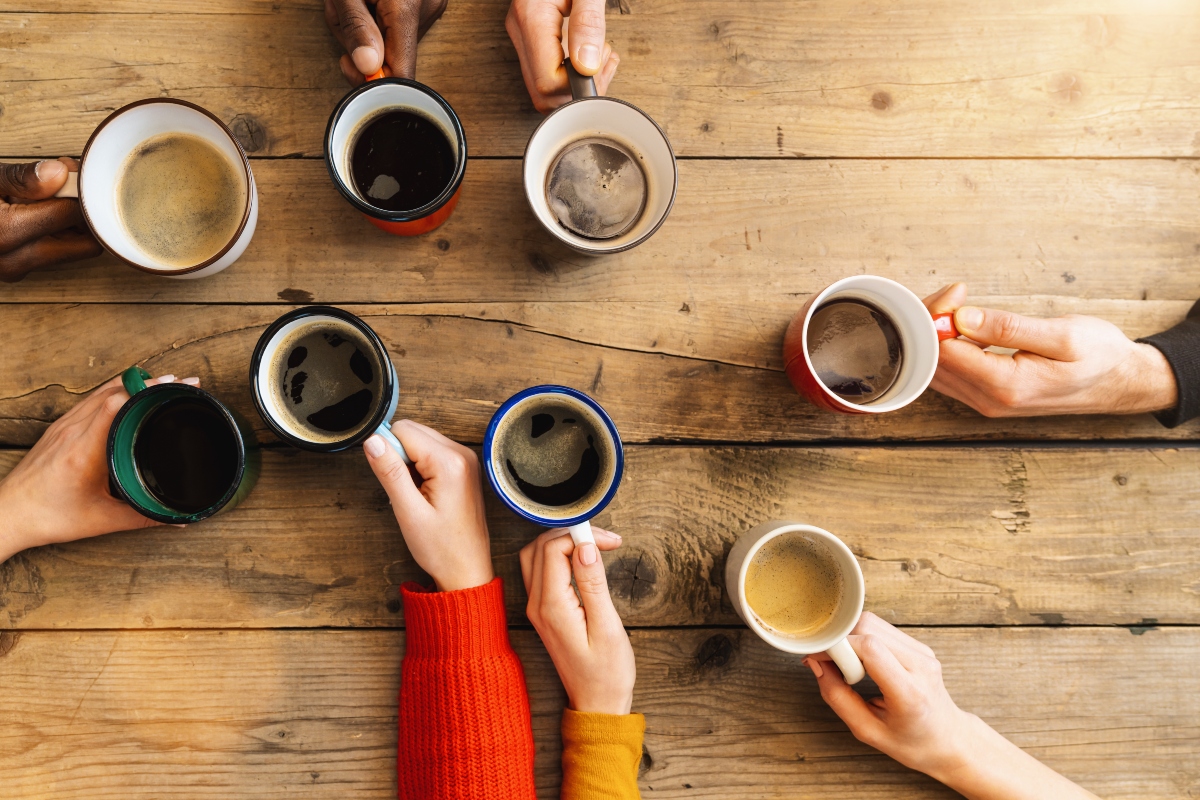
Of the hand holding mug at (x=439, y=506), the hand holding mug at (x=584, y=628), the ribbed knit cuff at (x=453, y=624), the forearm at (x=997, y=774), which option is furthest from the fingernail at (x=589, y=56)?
the forearm at (x=997, y=774)

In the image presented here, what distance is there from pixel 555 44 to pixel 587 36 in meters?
0.08

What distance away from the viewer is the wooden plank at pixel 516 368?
3.77 feet

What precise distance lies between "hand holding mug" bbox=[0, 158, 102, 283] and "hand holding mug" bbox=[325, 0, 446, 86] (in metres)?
0.45

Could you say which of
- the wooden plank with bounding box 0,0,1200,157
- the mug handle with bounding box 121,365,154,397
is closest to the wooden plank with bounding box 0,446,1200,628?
A: the mug handle with bounding box 121,365,154,397

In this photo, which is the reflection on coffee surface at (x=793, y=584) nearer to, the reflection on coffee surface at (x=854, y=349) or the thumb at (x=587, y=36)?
the reflection on coffee surface at (x=854, y=349)

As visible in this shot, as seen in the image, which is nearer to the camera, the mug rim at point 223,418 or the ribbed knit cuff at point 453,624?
the mug rim at point 223,418

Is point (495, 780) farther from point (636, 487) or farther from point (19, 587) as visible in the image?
point (19, 587)

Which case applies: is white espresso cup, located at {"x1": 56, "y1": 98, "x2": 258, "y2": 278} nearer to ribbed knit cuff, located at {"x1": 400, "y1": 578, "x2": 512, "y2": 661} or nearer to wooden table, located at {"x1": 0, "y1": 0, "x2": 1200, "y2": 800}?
wooden table, located at {"x1": 0, "y1": 0, "x2": 1200, "y2": 800}

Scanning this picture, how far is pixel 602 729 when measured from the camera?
1.07 metres

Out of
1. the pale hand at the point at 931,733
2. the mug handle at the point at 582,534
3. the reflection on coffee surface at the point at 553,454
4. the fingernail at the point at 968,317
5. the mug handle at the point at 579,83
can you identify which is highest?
the mug handle at the point at 579,83

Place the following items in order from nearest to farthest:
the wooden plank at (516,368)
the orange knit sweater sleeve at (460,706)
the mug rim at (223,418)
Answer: the mug rim at (223,418) → the orange knit sweater sleeve at (460,706) → the wooden plank at (516,368)

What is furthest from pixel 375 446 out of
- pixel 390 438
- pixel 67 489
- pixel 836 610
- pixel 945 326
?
pixel 945 326

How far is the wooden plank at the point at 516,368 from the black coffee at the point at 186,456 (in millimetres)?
117

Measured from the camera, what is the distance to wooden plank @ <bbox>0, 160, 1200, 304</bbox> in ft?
3.82
